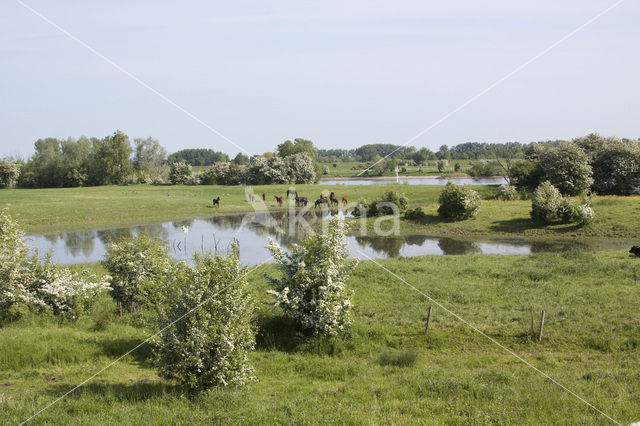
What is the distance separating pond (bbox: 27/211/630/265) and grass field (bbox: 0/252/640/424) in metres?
10.3

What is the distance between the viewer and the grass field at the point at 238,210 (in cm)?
3391

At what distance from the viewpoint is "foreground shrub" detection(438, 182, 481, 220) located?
3706 centimetres

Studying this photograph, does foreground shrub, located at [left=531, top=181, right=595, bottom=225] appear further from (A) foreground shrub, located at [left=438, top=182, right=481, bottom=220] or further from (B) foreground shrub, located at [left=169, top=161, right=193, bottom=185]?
(B) foreground shrub, located at [left=169, top=161, right=193, bottom=185]

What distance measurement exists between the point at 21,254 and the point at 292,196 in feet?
149

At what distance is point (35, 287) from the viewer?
1378 cm

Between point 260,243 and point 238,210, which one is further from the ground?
point 238,210

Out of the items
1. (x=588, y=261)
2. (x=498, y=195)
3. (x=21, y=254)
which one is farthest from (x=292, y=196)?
(x=21, y=254)

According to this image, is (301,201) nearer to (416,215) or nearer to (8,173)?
(416,215)

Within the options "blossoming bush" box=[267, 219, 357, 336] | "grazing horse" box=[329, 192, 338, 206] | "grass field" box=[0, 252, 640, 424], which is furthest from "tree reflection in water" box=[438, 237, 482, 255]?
Result: "grazing horse" box=[329, 192, 338, 206]

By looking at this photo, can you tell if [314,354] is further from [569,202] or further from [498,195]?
[498,195]

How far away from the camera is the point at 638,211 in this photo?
1368 inches

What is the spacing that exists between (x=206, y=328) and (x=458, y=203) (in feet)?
102

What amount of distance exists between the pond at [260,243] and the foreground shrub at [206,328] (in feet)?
49.0
